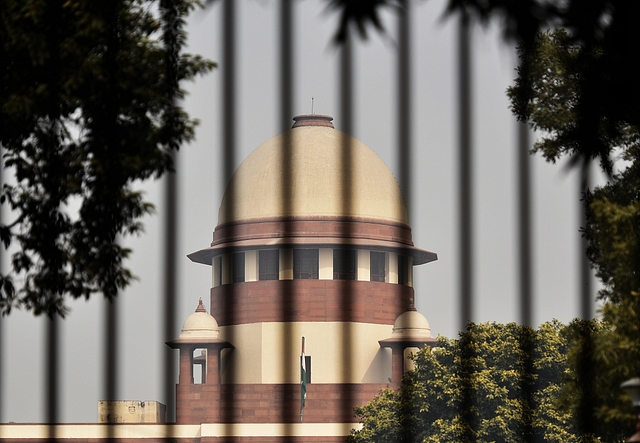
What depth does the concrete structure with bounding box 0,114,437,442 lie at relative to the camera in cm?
3659

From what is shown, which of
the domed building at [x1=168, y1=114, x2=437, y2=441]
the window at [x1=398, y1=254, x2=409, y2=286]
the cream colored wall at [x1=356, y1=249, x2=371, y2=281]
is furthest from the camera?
the window at [x1=398, y1=254, x2=409, y2=286]

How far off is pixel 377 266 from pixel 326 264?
72.0 inches

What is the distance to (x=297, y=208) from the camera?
37.8m

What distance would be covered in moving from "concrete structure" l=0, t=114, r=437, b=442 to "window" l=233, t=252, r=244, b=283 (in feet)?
0.10

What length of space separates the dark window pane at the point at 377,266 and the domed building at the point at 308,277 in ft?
0.10

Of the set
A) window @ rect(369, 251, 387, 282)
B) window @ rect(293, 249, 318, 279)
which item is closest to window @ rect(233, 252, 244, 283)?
window @ rect(293, 249, 318, 279)

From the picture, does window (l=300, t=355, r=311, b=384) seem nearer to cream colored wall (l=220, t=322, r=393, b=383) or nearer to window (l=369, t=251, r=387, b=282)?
cream colored wall (l=220, t=322, r=393, b=383)

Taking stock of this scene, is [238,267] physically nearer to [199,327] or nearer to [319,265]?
[319,265]

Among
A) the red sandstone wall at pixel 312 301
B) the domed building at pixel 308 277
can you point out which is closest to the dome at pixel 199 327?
the domed building at pixel 308 277

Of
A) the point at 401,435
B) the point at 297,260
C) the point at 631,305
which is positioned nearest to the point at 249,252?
the point at 297,260

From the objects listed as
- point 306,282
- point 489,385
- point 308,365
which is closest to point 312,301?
point 306,282

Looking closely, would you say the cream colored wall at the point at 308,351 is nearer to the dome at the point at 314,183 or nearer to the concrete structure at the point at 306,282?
the concrete structure at the point at 306,282

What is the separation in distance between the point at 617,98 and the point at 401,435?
67.1ft

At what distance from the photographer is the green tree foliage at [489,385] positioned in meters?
22.0
